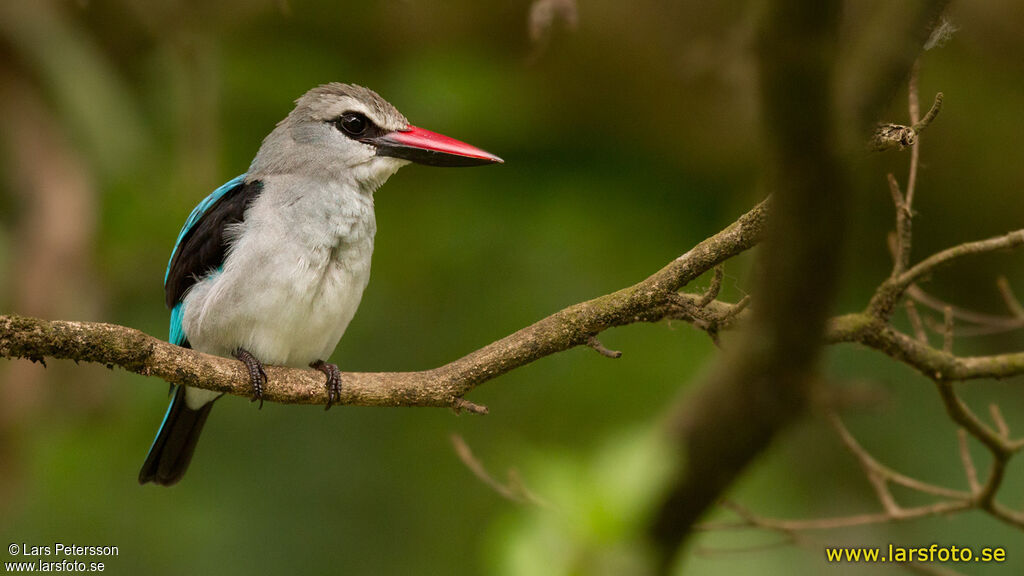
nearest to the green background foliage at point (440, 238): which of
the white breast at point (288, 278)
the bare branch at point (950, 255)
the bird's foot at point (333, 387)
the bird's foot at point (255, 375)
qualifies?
the white breast at point (288, 278)

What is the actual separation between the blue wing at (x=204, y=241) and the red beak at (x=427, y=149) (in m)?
0.45

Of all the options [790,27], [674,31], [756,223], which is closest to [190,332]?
[756,223]

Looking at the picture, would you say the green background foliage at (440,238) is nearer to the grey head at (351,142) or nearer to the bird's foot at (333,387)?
the grey head at (351,142)

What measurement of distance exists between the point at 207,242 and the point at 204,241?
25 millimetres

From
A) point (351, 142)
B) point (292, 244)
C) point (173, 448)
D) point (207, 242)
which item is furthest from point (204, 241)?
point (173, 448)

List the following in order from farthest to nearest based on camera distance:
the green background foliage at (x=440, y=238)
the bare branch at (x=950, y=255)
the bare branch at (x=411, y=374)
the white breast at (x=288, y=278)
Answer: the green background foliage at (x=440, y=238) < the white breast at (x=288, y=278) < the bare branch at (x=950, y=255) < the bare branch at (x=411, y=374)

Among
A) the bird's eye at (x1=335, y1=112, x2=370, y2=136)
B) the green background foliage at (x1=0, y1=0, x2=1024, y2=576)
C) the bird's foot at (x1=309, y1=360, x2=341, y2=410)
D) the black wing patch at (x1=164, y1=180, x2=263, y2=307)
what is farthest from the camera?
the green background foliage at (x1=0, y1=0, x2=1024, y2=576)

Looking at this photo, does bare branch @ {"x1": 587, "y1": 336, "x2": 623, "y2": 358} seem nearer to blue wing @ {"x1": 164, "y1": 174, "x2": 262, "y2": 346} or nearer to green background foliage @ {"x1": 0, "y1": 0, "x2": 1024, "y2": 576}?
blue wing @ {"x1": 164, "y1": 174, "x2": 262, "y2": 346}

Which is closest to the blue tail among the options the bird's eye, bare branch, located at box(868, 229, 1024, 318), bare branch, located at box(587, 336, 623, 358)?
the bird's eye

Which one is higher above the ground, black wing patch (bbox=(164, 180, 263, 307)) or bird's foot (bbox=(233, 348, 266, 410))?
black wing patch (bbox=(164, 180, 263, 307))

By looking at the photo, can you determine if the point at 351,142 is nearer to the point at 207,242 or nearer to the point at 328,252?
the point at 328,252

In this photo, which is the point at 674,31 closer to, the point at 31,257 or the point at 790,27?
the point at 31,257

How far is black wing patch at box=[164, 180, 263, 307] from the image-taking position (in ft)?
10.6

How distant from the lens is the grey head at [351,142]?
3236mm
